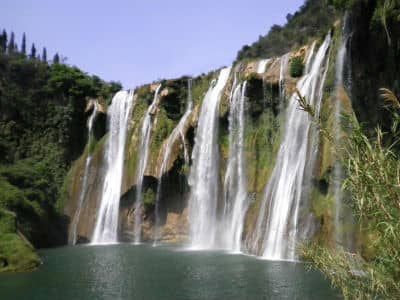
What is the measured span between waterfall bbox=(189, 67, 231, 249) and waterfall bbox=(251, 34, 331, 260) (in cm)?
651

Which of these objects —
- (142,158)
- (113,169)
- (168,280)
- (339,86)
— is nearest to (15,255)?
(168,280)

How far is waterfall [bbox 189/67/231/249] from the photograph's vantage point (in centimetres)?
3091

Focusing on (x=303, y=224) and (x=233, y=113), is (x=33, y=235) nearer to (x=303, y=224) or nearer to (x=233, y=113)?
(x=233, y=113)

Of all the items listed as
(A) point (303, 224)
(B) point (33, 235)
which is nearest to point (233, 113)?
(A) point (303, 224)

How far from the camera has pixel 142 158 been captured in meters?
35.4

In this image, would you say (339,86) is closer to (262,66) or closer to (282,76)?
(282,76)

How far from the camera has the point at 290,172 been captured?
23.6m

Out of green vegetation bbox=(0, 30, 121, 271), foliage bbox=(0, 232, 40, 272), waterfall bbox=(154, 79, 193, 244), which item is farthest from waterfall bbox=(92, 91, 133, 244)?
foliage bbox=(0, 232, 40, 272)

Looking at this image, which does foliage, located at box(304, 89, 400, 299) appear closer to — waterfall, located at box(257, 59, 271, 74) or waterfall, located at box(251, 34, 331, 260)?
waterfall, located at box(251, 34, 331, 260)

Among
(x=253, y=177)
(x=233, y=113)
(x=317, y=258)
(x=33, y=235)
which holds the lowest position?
(x=33, y=235)

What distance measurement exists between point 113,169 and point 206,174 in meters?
8.70

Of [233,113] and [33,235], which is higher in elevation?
[233,113]

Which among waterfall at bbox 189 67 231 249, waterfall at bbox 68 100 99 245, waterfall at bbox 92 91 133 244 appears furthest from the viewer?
waterfall at bbox 68 100 99 245

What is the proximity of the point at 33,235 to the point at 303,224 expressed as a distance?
641 inches
